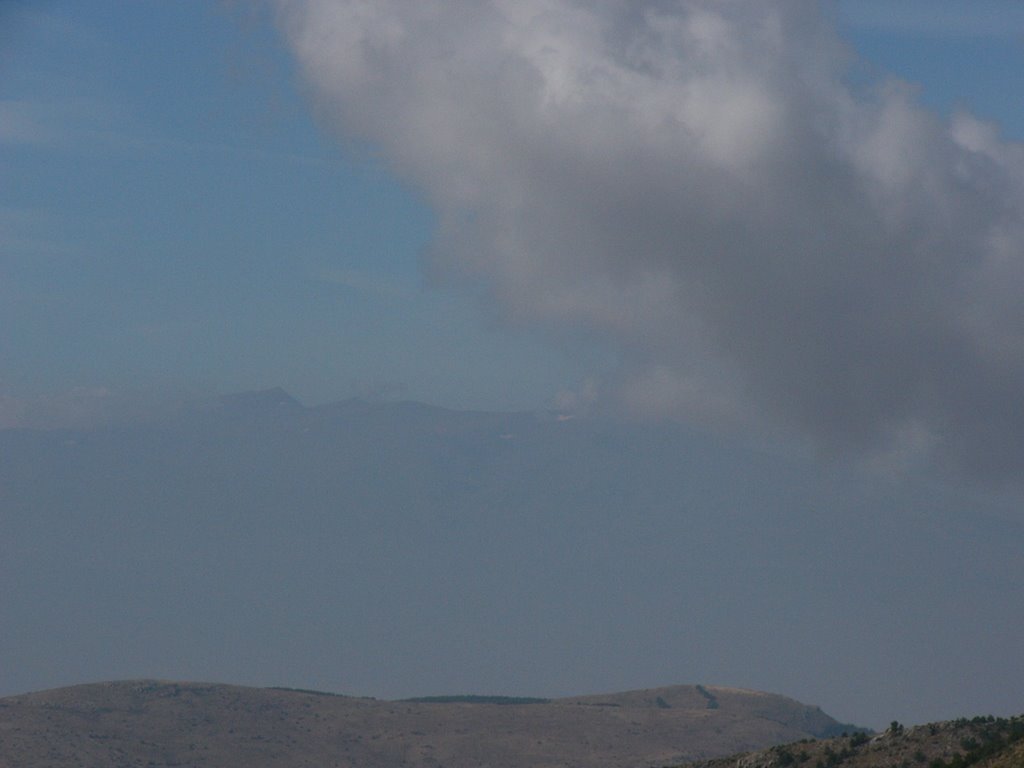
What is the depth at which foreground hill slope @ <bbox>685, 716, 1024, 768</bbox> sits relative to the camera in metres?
55.5

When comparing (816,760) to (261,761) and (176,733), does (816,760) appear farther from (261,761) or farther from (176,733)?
(176,733)

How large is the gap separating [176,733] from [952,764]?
131024 millimetres

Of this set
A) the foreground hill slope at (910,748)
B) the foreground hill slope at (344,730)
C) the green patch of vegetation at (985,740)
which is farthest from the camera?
the foreground hill slope at (344,730)

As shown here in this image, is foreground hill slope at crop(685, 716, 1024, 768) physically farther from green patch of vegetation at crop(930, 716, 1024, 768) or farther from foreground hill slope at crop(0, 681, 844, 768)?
foreground hill slope at crop(0, 681, 844, 768)

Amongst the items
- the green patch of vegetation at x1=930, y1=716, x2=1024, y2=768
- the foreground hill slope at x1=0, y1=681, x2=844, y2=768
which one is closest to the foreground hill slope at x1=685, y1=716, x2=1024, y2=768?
the green patch of vegetation at x1=930, y1=716, x2=1024, y2=768

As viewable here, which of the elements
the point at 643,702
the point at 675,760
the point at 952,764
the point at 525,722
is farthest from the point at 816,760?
the point at 643,702

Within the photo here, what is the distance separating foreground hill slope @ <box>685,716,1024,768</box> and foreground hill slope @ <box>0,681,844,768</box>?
327ft

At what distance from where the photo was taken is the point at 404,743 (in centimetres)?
16550

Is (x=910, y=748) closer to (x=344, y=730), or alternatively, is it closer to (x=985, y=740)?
(x=985, y=740)

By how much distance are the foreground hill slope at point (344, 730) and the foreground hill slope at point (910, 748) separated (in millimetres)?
99781

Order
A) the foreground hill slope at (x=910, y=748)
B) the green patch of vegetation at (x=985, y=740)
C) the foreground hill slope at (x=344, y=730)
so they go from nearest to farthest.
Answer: the green patch of vegetation at (x=985, y=740), the foreground hill slope at (x=910, y=748), the foreground hill slope at (x=344, y=730)

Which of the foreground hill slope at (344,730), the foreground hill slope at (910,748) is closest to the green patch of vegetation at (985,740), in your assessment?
the foreground hill slope at (910,748)

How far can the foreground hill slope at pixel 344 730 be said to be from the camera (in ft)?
516

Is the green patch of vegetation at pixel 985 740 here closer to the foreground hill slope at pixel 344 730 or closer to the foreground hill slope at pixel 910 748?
the foreground hill slope at pixel 910 748
